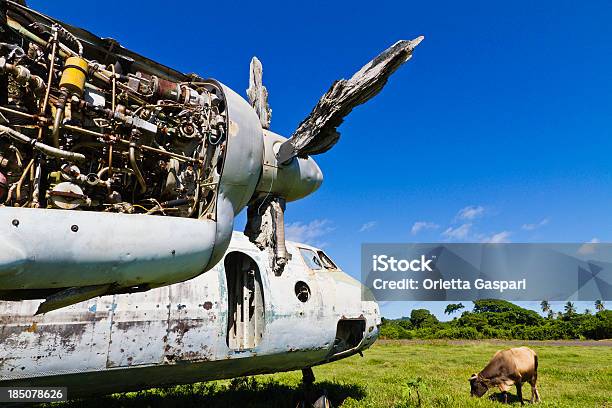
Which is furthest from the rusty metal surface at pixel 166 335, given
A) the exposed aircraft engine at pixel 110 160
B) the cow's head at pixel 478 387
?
the cow's head at pixel 478 387

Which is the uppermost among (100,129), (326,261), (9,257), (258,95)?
(258,95)

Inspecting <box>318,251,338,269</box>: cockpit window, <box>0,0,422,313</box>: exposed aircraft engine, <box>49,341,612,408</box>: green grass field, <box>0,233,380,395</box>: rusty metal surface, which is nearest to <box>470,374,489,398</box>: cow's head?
<box>49,341,612,408</box>: green grass field

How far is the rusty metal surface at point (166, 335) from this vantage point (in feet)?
21.5

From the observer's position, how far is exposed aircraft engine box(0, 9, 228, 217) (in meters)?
3.43

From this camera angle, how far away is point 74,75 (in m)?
3.57

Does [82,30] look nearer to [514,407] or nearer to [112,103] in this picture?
[112,103]

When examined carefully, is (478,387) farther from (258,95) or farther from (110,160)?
(110,160)

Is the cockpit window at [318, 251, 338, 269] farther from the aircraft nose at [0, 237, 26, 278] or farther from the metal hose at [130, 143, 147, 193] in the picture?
the aircraft nose at [0, 237, 26, 278]

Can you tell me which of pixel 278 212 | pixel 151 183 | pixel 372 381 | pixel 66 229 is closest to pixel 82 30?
pixel 151 183

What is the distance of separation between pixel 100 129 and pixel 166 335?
482 cm

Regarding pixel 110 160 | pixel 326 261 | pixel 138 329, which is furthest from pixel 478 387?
pixel 110 160

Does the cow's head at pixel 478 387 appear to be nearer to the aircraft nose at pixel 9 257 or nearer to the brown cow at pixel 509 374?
the brown cow at pixel 509 374

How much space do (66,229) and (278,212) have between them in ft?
11.0

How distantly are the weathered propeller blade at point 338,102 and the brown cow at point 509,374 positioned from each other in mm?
12437
